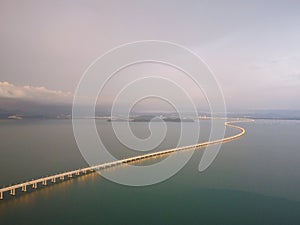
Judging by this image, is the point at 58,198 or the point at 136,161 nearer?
the point at 58,198

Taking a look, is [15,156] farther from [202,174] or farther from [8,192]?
[202,174]

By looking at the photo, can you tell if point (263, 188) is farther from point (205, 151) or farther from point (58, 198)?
point (205, 151)

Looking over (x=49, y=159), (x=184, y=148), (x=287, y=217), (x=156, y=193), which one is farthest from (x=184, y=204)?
(x=184, y=148)

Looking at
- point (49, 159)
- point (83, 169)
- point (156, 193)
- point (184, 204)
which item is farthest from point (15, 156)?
point (184, 204)

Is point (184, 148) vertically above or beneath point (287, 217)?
above

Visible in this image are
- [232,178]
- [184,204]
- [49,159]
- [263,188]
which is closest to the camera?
[184,204]

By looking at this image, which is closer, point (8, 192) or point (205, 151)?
point (8, 192)

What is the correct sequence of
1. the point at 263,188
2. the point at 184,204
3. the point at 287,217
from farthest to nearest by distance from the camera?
the point at 263,188 < the point at 184,204 < the point at 287,217

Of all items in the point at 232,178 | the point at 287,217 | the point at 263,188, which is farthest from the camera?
the point at 232,178

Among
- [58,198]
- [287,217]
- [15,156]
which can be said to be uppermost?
[15,156]
